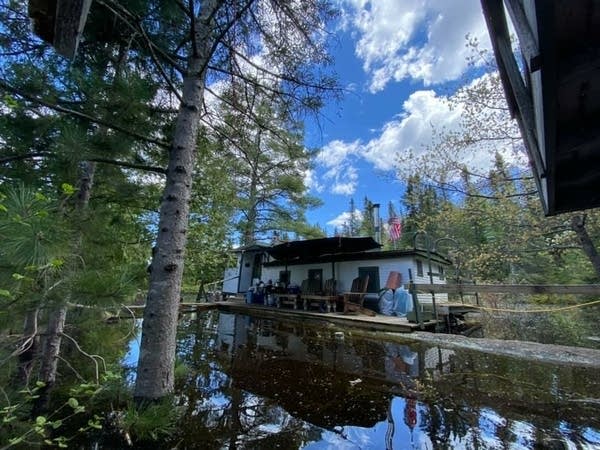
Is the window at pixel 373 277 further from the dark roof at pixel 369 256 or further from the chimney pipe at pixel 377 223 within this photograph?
the chimney pipe at pixel 377 223

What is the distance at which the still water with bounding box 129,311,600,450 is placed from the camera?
242 centimetres

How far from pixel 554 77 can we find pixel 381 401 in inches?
136

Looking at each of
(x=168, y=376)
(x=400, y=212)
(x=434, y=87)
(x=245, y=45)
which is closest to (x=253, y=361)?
(x=168, y=376)

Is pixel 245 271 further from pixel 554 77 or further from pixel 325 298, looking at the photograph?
pixel 554 77

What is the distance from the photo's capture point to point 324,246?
1045 cm

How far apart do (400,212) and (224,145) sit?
147ft

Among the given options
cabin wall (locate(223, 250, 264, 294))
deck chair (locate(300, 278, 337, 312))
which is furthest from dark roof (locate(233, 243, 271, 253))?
deck chair (locate(300, 278, 337, 312))

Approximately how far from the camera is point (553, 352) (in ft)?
16.6

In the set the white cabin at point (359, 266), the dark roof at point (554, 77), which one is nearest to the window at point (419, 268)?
the white cabin at point (359, 266)

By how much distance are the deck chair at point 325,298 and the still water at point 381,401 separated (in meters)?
4.35

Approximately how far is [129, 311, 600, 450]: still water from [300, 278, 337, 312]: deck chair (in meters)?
4.35

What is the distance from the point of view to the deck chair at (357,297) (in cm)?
946

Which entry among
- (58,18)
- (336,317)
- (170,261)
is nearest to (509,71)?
(58,18)

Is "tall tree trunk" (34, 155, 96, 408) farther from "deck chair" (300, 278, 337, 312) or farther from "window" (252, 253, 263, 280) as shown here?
"window" (252, 253, 263, 280)
